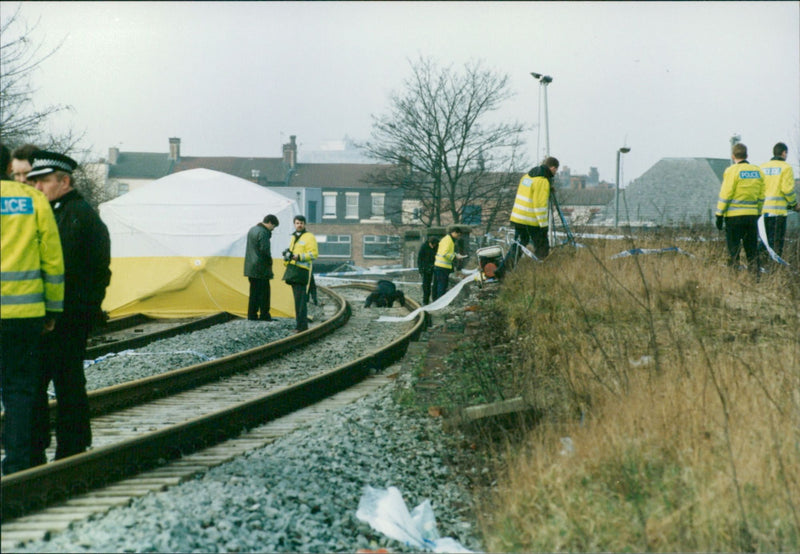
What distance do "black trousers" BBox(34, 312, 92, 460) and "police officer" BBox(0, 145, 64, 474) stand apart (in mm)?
399

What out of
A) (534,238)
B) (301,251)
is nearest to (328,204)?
(301,251)

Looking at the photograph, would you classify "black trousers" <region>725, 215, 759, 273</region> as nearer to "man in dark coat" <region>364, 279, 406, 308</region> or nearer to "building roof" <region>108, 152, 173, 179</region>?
"man in dark coat" <region>364, 279, 406, 308</region>

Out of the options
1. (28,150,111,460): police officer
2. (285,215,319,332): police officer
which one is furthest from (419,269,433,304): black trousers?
(28,150,111,460): police officer

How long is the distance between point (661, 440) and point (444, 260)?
41.9 ft

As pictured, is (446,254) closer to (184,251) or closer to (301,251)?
(301,251)

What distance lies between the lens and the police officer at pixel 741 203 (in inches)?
443

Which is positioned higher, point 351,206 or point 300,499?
point 351,206

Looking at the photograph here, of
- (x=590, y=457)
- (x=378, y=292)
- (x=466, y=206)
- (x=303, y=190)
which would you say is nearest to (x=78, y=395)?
(x=590, y=457)

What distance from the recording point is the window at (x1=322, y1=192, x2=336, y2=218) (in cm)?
7769

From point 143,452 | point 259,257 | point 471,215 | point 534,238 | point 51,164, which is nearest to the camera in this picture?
point 51,164

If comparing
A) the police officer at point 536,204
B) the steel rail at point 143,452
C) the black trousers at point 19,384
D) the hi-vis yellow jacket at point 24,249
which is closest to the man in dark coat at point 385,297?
the police officer at point 536,204

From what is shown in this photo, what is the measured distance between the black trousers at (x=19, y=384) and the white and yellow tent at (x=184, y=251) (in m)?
12.8

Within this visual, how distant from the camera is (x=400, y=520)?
502 cm

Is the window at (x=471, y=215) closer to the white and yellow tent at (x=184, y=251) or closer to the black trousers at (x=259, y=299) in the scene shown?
the white and yellow tent at (x=184, y=251)
